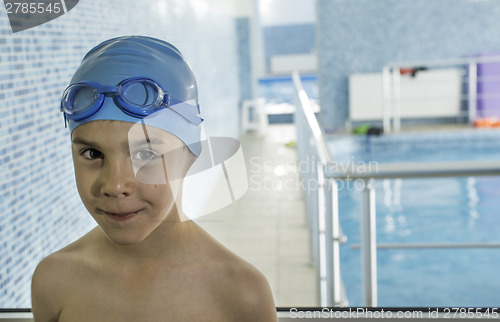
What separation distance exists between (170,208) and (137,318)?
0.15m

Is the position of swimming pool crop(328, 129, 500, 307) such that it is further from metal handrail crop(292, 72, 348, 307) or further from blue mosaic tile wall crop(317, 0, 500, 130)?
blue mosaic tile wall crop(317, 0, 500, 130)

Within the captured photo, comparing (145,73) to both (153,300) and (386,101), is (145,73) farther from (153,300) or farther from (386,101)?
(386,101)

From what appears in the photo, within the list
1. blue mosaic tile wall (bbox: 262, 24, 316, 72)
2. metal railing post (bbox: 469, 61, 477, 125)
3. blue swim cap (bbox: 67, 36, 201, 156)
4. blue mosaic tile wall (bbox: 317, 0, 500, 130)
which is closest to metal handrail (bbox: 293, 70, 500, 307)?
blue swim cap (bbox: 67, 36, 201, 156)

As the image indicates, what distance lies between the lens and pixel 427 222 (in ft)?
11.6

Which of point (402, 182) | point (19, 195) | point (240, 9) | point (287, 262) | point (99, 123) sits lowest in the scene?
point (402, 182)

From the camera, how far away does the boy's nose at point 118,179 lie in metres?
0.54

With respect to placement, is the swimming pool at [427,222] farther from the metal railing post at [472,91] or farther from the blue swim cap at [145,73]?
the blue swim cap at [145,73]

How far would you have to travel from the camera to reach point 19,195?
A: 752 millimetres

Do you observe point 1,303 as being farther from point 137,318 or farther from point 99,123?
point 99,123

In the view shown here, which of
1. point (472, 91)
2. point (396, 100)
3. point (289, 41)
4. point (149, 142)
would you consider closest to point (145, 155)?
point (149, 142)

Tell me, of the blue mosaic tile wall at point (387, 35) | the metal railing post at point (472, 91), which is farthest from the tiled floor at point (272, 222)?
the blue mosaic tile wall at point (387, 35)

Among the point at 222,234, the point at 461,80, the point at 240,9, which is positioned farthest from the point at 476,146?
the point at 222,234

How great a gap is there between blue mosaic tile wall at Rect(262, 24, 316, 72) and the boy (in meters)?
3.66

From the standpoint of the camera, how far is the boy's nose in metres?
0.54
